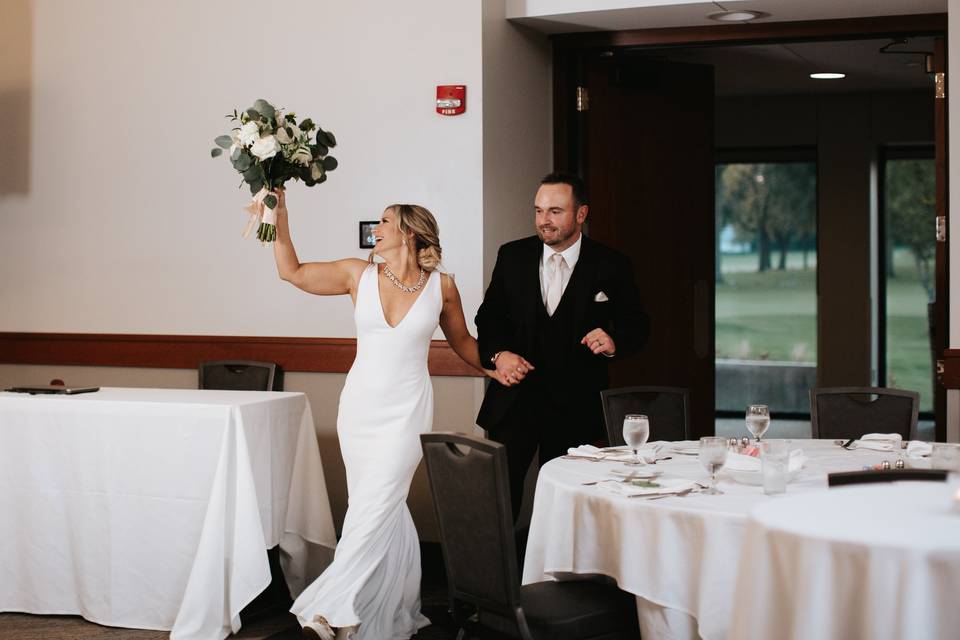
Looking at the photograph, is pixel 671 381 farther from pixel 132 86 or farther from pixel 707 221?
pixel 132 86

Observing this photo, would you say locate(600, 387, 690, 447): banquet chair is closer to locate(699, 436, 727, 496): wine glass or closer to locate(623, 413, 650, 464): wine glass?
locate(623, 413, 650, 464): wine glass

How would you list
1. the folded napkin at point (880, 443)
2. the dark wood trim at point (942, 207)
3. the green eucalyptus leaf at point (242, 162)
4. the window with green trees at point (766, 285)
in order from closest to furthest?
the folded napkin at point (880, 443) < the green eucalyptus leaf at point (242, 162) < the dark wood trim at point (942, 207) < the window with green trees at point (766, 285)

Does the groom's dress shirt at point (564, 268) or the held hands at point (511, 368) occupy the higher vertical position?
the groom's dress shirt at point (564, 268)

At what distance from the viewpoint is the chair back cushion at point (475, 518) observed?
9.48 ft

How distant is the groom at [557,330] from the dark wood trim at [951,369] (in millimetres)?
1629

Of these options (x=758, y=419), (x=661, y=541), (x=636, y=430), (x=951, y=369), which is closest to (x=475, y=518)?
(x=661, y=541)

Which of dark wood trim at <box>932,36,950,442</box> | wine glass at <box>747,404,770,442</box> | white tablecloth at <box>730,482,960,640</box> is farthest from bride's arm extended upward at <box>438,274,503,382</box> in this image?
white tablecloth at <box>730,482,960,640</box>

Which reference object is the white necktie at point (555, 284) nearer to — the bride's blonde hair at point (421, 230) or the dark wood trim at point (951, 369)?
the bride's blonde hair at point (421, 230)

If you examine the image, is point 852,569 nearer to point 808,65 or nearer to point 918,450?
point 918,450

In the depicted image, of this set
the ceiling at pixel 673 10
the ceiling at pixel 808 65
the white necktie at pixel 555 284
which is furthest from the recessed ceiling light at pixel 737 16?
the white necktie at pixel 555 284

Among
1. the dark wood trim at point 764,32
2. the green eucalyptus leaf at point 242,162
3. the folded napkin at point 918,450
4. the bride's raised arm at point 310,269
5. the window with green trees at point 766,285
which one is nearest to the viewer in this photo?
the folded napkin at point 918,450

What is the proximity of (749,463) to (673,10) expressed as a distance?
A: 3.05 meters

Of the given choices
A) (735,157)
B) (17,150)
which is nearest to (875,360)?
(735,157)

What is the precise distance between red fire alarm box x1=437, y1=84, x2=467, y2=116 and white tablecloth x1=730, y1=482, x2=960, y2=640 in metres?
3.62
